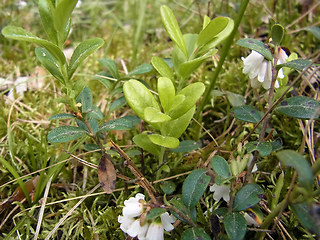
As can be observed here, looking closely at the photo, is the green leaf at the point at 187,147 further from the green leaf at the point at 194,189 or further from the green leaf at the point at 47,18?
the green leaf at the point at 47,18

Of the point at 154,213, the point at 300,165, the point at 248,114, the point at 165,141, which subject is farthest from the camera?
the point at 248,114

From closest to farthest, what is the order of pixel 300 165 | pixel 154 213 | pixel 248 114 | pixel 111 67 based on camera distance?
pixel 300 165, pixel 154 213, pixel 248 114, pixel 111 67

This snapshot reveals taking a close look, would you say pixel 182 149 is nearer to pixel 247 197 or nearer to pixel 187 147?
pixel 187 147

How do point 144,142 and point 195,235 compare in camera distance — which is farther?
point 144,142

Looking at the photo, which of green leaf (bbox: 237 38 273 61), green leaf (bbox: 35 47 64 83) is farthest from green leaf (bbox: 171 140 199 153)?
green leaf (bbox: 35 47 64 83)

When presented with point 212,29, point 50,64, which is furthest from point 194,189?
point 50,64

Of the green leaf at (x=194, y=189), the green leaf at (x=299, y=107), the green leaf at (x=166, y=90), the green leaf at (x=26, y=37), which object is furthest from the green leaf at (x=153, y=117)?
the green leaf at (x=299, y=107)
